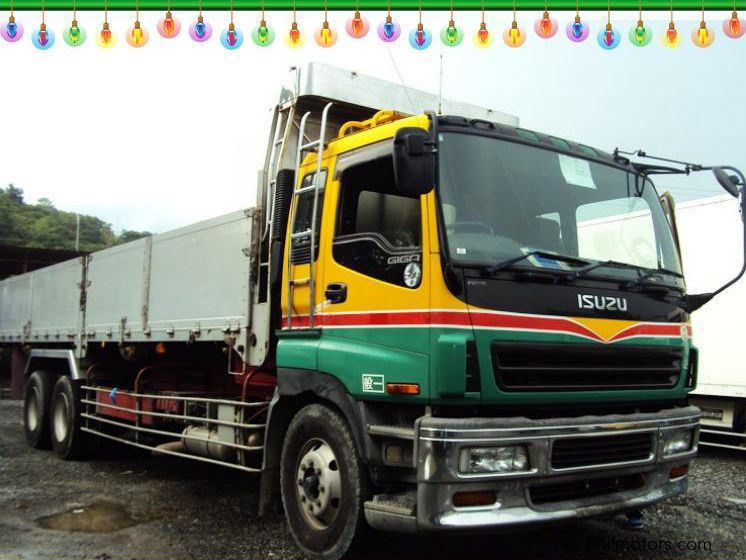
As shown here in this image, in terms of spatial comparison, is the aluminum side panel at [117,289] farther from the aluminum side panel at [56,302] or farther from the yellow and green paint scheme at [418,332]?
the yellow and green paint scheme at [418,332]

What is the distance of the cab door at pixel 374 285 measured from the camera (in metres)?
4.00

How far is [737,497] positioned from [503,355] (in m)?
4.00

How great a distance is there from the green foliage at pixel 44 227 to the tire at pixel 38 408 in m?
41.6

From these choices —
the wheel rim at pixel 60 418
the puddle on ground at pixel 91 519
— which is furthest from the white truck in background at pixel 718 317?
the wheel rim at pixel 60 418

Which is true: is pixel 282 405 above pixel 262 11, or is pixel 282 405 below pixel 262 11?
below

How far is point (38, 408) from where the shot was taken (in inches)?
370

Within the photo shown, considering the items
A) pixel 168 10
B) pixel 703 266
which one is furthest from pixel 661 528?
pixel 168 10

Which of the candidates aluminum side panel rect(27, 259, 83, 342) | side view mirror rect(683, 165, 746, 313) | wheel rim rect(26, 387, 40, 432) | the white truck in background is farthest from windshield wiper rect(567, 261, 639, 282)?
wheel rim rect(26, 387, 40, 432)

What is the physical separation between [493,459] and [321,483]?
4.11ft

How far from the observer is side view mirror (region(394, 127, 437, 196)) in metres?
3.83

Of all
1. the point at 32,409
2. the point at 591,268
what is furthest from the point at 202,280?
the point at 32,409

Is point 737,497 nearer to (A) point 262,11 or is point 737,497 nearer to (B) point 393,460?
(B) point 393,460

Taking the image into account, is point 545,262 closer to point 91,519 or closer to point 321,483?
point 321,483

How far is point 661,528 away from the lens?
5.36 meters
